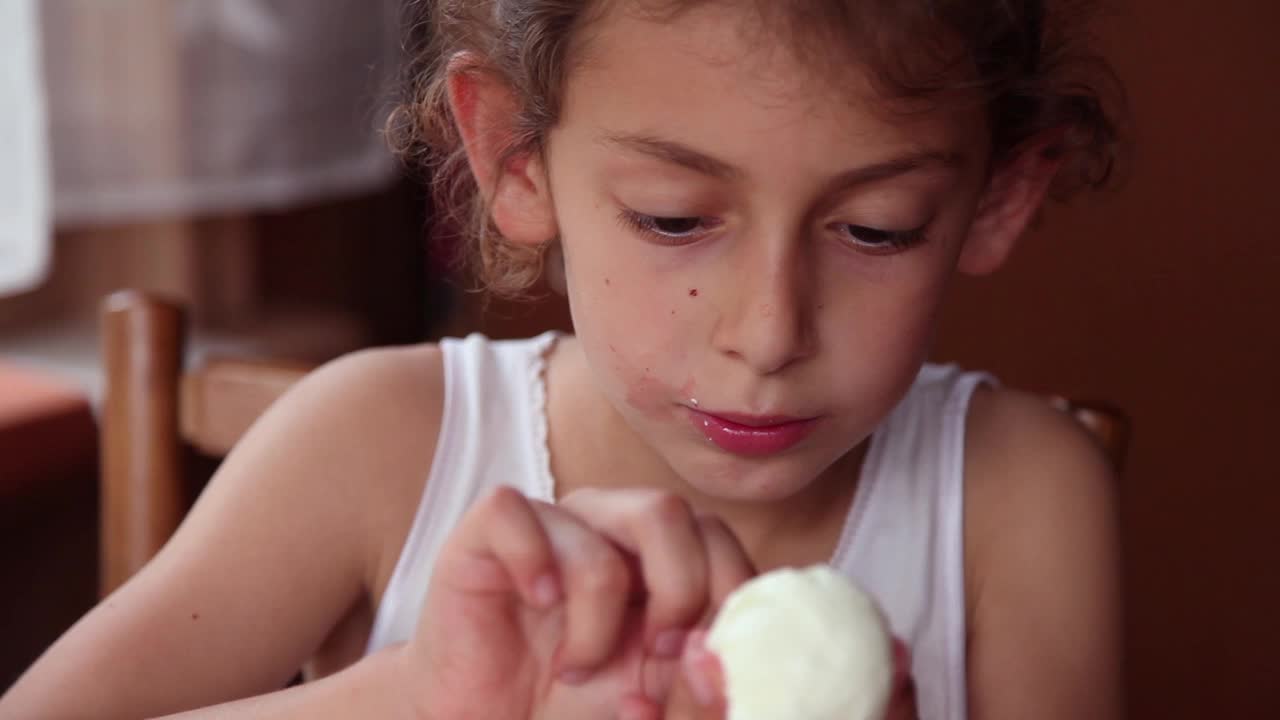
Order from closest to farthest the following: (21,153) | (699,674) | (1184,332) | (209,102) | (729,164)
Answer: (699,674) < (729,164) < (21,153) < (209,102) < (1184,332)

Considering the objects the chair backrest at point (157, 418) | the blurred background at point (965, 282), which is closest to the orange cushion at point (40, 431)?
the blurred background at point (965, 282)

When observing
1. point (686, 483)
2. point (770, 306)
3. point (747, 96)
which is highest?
point (747, 96)

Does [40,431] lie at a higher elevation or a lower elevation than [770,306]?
lower

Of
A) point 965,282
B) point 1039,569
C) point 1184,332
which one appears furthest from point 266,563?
point 1184,332

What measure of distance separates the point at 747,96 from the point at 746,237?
74 millimetres

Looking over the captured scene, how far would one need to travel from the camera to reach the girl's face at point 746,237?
27.3 inches

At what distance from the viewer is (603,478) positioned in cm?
98

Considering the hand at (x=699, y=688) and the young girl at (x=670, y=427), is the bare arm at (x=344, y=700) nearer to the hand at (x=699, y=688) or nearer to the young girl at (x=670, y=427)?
the young girl at (x=670, y=427)

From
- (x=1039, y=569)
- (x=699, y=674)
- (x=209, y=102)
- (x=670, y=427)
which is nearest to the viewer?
(x=699, y=674)

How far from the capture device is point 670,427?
80 cm

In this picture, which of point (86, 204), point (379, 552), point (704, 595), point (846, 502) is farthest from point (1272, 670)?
point (86, 204)

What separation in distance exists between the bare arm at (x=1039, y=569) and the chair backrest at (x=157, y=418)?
0.52 m

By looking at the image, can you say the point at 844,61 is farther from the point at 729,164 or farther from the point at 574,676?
the point at 574,676

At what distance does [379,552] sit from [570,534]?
363 millimetres
